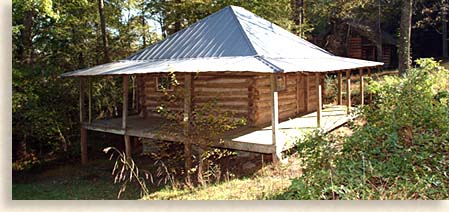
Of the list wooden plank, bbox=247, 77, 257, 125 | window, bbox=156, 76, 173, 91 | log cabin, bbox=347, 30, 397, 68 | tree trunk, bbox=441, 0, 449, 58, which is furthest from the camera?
log cabin, bbox=347, 30, 397, 68

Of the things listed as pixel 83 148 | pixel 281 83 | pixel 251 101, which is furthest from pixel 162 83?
pixel 281 83

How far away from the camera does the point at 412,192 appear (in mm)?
4086

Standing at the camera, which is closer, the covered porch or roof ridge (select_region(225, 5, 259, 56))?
the covered porch

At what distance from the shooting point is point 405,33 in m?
10.7

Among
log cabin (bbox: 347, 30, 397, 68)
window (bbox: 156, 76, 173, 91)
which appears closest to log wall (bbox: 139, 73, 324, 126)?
window (bbox: 156, 76, 173, 91)

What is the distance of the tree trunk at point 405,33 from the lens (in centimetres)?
1058

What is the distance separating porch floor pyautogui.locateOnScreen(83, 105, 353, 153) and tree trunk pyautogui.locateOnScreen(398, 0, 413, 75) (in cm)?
255

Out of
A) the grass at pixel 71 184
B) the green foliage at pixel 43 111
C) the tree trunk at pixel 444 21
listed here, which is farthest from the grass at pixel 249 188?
the tree trunk at pixel 444 21

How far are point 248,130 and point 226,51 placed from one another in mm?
1734

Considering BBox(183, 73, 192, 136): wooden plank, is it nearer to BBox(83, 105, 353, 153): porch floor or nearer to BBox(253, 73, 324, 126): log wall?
BBox(83, 105, 353, 153): porch floor

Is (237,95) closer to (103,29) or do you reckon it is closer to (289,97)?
(289,97)

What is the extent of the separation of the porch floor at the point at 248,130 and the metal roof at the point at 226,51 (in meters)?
1.22

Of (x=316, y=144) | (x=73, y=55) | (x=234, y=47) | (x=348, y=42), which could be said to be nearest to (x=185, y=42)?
(x=234, y=47)

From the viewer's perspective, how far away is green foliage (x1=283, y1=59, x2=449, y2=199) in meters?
4.12
